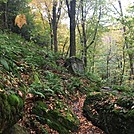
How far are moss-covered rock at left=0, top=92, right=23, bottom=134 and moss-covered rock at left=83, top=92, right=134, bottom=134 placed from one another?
2.97 m

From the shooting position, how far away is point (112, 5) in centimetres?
2250

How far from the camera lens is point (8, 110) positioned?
3674 millimetres

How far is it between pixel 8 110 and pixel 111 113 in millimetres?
3493

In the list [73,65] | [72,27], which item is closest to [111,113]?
[73,65]

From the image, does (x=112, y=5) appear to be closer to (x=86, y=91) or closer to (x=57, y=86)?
(x=86, y=91)

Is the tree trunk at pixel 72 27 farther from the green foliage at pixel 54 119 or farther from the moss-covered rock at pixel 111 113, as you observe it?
the green foliage at pixel 54 119

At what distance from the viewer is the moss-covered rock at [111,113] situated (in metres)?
5.79

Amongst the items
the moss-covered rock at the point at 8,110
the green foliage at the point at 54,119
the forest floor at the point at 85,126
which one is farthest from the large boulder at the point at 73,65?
the moss-covered rock at the point at 8,110

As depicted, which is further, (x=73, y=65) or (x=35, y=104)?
(x=73, y=65)

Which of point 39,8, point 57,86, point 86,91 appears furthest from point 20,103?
point 39,8

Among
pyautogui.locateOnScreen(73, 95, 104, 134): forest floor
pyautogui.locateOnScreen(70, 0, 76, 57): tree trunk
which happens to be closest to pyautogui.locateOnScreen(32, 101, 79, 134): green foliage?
pyautogui.locateOnScreen(73, 95, 104, 134): forest floor

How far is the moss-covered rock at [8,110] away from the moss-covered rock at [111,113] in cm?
297

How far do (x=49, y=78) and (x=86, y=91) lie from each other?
7.29ft

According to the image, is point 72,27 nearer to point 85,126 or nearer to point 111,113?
point 85,126
